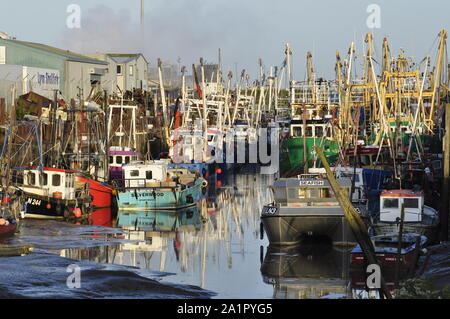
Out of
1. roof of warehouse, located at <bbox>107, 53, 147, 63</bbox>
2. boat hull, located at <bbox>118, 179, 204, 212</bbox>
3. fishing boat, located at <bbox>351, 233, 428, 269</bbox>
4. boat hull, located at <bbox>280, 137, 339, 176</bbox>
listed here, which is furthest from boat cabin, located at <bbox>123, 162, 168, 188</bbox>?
roof of warehouse, located at <bbox>107, 53, 147, 63</bbox>

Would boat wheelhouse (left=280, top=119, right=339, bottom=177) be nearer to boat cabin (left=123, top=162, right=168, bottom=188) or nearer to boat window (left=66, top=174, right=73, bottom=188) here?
boat cabin (left=123, top=162, right=168, bottom=188)

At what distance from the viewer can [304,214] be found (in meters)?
34.8

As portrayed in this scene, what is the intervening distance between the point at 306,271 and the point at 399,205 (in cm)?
632

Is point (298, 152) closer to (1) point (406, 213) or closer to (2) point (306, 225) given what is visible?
(1) point (406, 213)

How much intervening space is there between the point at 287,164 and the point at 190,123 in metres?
14.5

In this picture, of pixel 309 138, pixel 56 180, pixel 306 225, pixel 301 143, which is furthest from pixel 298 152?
pixel 306 225

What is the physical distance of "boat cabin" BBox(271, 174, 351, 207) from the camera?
35.5 m

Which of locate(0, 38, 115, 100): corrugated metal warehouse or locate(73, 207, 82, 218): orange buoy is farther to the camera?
locate(0, 38, 115, 100): corrugated metal warehouse

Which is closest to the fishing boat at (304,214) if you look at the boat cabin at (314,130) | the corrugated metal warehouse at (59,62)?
the boat cabin at (314,130)

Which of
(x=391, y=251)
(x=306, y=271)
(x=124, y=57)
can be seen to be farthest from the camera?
(x=124, y=57)

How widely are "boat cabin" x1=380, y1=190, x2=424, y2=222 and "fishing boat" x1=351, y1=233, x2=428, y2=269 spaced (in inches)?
123

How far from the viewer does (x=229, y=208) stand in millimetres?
54156

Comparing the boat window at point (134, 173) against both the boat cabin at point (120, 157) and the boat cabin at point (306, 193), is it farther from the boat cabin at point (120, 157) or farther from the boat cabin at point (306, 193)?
the boat cabin at point (306, 193)
